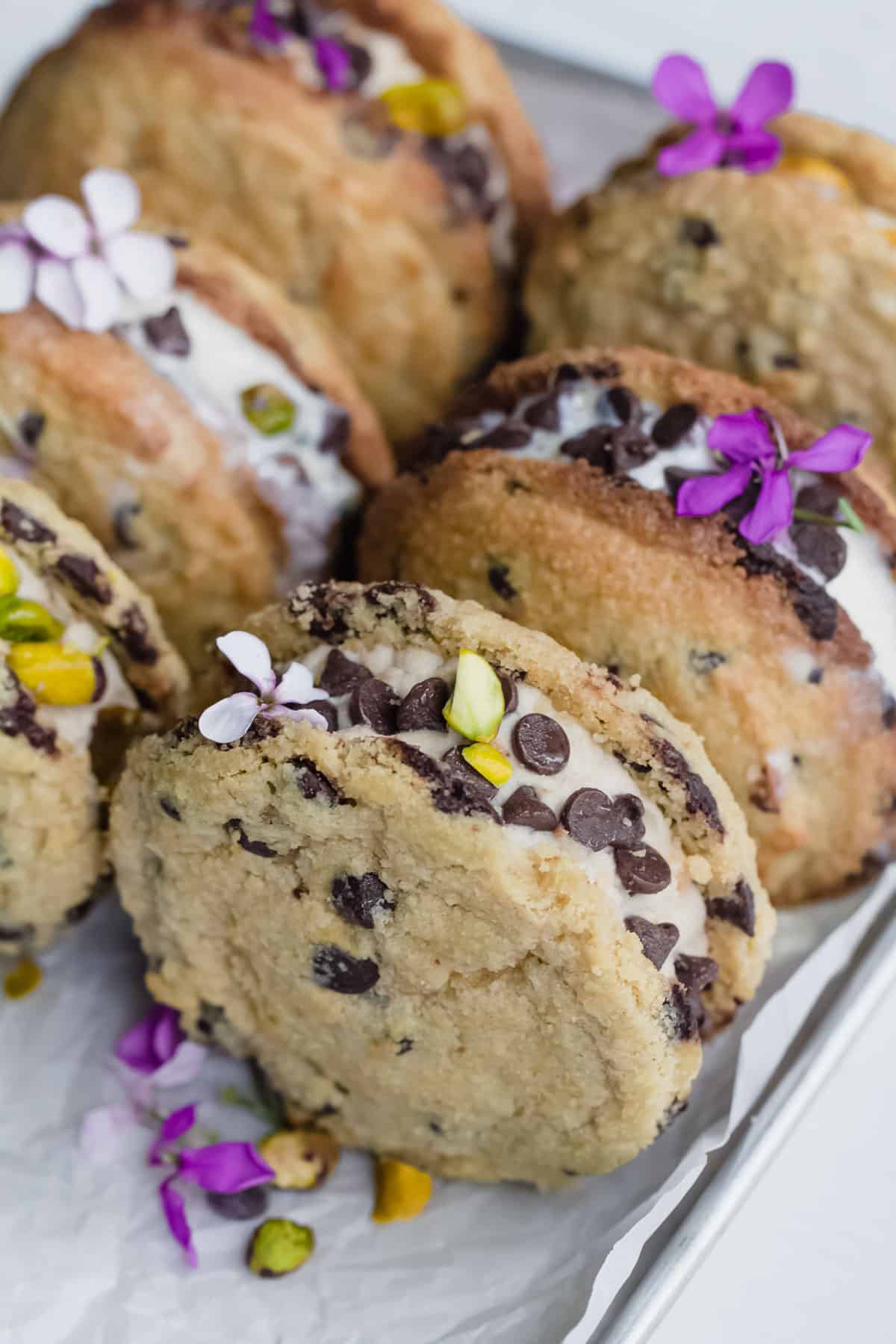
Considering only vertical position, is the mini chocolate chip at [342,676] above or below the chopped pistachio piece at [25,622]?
above

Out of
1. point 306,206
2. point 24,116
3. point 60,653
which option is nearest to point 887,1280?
point 60,653

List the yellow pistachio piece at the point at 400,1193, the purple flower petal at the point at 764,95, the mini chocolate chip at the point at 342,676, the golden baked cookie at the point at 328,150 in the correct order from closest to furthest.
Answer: the mini chocolate chip at the point at 342,676
the yellow pistachio piece at the point at 400,1193
the purple flower petal at the point at 764,95
the golden baked cookie at the point at 328,150

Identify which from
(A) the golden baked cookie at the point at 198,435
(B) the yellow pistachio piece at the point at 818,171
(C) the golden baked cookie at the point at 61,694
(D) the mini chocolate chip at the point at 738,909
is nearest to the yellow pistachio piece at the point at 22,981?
(C) the golden baked cookie at the point at 61,694

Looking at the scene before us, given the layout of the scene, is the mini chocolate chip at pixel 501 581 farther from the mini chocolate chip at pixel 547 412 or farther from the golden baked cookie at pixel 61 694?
the golden baked cookie at pixel 61 694

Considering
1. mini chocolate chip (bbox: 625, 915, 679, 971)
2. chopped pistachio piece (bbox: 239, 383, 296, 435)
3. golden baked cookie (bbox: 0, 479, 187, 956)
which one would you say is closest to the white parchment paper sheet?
golden baked cookie (bbox: 0, 479, 187, 956)

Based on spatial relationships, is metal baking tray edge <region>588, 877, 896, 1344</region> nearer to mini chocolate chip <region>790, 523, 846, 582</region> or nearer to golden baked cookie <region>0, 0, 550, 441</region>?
mini chocolate chip <region>790, 523, 846, 582</region>

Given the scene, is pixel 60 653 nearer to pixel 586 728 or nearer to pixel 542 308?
pixel 586 728

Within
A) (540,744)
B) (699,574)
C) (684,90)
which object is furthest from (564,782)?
(684,90)
